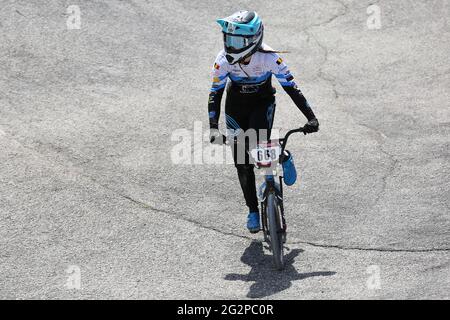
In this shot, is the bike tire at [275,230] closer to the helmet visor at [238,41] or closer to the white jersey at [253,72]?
the white jersey at [253,72]

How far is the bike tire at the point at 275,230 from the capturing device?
809 centimetres

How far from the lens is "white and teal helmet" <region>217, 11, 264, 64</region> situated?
26.6 ft

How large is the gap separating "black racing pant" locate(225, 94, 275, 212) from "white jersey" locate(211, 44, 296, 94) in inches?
5.1

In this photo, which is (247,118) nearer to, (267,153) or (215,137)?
(215,137)

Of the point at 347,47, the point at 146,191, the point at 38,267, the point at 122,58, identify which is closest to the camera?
the point at 38,267

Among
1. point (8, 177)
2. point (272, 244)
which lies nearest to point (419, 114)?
point (272, 244)

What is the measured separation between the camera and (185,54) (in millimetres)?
13445

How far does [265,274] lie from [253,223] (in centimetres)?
74

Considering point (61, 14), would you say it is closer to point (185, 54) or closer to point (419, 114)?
point (185, 54)

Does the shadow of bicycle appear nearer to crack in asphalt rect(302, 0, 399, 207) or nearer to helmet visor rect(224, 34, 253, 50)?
crack in asphalt rect(302, 0, 399, 207)

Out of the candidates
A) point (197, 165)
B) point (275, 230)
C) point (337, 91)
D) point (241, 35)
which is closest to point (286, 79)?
point (241, 35)

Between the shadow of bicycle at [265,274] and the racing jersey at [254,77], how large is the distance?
145 centimetres

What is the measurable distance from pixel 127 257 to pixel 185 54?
18.4 ft

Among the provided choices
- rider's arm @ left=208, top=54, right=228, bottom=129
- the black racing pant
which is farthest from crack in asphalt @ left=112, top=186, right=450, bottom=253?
rider's arm @ left=208, top=54, right=228, bottom=129
